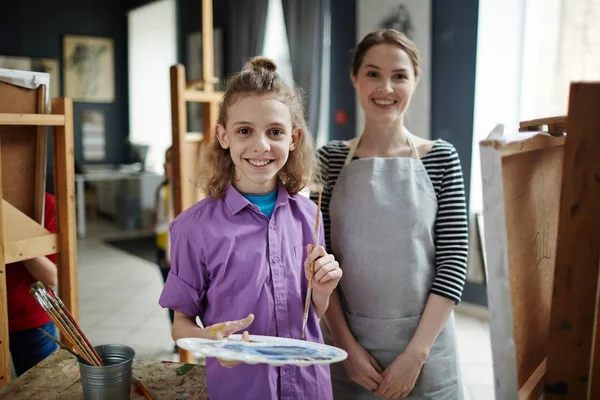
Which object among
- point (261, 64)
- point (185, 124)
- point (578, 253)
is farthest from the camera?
point (185, 124)

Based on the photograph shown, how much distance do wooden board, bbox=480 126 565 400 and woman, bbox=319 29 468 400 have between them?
371mm

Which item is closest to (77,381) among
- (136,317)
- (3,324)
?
(3,324)

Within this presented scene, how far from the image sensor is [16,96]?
138 centimetres

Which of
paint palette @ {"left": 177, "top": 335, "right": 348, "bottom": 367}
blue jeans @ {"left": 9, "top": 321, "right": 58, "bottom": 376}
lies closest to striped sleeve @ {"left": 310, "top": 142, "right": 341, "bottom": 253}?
paint palette @ {"left": 177, "top": 335, "right": 348, "bottom": 367}

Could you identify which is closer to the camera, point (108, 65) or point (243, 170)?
point (243, 170)

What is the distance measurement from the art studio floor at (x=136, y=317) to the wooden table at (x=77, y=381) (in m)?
1.91

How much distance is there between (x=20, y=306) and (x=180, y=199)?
0.72 m

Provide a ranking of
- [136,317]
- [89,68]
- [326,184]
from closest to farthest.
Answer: [326,184] → [136,317] → [89,68]

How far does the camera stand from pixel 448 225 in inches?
54.3

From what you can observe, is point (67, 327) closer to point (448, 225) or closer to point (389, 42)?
point (448, 225)

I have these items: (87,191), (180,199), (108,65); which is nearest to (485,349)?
(180,199)

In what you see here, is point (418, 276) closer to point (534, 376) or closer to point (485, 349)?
point (534, 376)

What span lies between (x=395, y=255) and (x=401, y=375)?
11.8 inches

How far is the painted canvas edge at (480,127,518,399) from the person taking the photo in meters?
0.77
